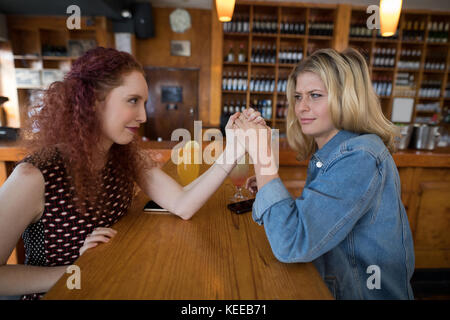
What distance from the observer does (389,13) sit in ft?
6.08

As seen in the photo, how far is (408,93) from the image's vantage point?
17.6 ft

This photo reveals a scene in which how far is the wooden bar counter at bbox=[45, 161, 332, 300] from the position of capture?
22.6 inches

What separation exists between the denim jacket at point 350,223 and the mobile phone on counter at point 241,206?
0.21 meters

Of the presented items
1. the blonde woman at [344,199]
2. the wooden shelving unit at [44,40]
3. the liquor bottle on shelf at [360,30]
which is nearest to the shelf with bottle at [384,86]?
the liquor bottle on shelf at [360,30]

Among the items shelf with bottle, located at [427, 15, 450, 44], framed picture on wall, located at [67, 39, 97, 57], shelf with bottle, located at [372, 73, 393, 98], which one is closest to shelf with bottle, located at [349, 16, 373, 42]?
shelf with bottle, located at [372, 73, 393, 98]

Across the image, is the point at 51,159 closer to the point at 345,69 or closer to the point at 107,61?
the point at 107,61

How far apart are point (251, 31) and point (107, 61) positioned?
4.43 meters

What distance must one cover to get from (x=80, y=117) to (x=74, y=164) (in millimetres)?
151

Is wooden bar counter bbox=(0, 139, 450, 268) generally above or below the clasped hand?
below

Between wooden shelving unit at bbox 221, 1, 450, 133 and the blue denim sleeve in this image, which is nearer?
the blue denim sleeve

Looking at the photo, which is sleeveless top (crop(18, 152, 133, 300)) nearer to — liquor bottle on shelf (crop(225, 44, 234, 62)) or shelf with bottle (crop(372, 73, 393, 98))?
liquor bottle on shelf (crop(225, 44, 234, 62))

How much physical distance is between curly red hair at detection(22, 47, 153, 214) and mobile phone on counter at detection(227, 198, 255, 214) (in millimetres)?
452

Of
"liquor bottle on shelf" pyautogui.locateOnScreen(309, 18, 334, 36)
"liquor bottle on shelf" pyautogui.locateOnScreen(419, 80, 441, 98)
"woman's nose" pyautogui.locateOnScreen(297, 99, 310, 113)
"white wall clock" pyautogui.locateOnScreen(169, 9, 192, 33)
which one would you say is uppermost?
"white wall clock" pyautogui.locateOnScreen(169, 9, 192, 33)

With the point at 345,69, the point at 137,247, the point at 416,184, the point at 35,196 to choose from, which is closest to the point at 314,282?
the point at 137,247
